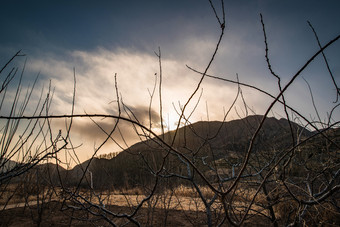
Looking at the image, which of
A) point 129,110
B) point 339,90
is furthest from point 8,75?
→ point 339,90

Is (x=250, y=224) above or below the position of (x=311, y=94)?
below

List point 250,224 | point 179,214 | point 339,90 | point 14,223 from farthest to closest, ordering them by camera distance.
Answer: point 179,214 → point 250,224 → point 14,223 → point 339,90

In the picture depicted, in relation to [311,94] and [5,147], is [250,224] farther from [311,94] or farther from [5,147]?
[5,147]

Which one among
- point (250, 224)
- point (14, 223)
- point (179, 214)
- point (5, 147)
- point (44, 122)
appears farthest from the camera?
point (179, 214)

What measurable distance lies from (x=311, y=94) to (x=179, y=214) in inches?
163

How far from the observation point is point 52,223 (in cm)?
372

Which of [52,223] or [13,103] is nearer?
[13,103]

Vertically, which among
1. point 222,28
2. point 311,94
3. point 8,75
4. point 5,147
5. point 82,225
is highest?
point 8,75

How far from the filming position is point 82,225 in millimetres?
3682

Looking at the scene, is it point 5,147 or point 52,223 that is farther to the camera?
point 52,223

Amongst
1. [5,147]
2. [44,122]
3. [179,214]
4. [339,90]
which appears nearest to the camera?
[339,90]

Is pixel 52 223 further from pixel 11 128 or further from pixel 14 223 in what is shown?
pixel 11 128

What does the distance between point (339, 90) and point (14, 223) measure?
5.26 meters

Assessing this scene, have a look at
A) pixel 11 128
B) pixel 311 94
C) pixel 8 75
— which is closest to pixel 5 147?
pixel 11 128
